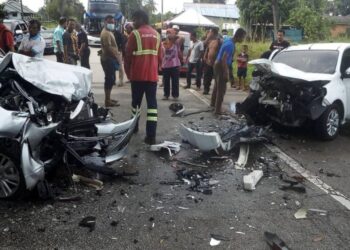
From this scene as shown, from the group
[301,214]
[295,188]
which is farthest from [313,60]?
[301,214]

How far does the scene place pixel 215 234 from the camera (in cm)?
407

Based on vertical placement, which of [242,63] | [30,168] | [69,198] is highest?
[242,63]

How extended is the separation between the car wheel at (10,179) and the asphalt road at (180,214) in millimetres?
123

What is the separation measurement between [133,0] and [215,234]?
75776mm

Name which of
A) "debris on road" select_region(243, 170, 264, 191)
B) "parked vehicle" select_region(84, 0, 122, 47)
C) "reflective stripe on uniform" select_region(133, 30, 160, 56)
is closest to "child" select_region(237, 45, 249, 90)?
"reflective stripe on uniform" select_region(133, 30, 160, 56)

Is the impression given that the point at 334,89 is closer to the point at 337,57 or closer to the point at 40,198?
the point at 337,57

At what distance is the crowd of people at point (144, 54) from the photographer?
6949mm

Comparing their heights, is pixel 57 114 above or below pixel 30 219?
above

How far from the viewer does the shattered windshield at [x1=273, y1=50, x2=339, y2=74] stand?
320 inches

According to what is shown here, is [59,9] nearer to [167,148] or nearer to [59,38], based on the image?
[59,38]

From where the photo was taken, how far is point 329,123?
25.1 ft

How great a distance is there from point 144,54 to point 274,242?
13.2 ft

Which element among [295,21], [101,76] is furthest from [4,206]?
[295,21]

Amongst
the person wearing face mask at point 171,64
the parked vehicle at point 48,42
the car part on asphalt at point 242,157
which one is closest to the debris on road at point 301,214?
the car part on asphalt at point 242,157
